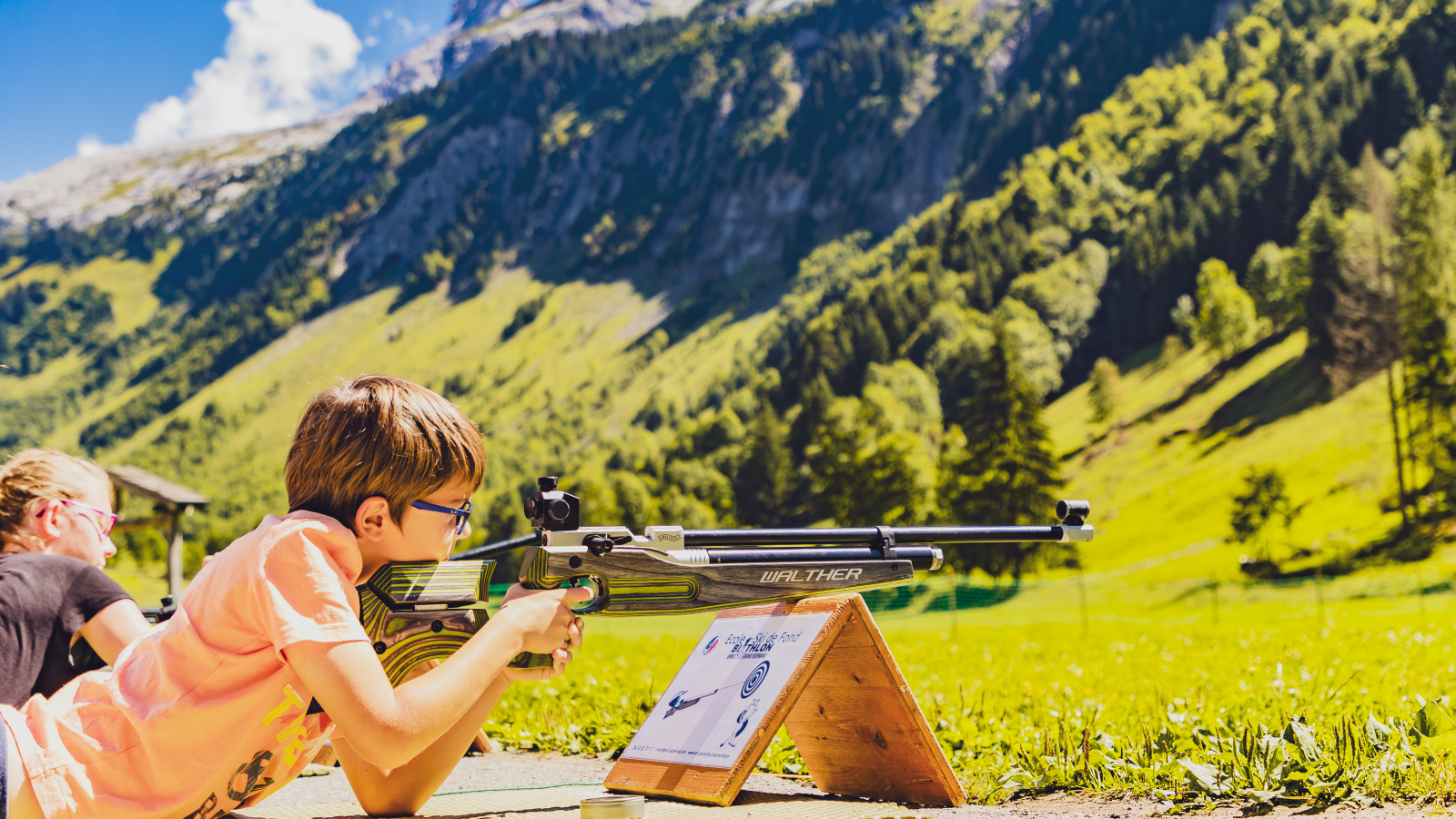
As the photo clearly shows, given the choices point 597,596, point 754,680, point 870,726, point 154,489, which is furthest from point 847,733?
point 154,489

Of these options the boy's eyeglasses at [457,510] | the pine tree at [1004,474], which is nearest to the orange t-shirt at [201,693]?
the boy's eyeglasses at [457,510]

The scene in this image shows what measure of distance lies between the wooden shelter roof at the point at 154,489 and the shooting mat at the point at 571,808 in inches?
557

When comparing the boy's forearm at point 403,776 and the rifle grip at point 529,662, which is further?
the boy's forearm at point 403,776

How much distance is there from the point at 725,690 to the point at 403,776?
78.0 inches

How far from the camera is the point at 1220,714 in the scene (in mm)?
7062

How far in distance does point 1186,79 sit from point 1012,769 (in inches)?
7056

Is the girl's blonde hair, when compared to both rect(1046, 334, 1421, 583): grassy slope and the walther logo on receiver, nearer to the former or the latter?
the walther logo on receiver

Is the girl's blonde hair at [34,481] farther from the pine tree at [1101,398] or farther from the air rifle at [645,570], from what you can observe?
the pine tree at [1101,398]

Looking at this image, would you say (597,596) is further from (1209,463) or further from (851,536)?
(1209,463)

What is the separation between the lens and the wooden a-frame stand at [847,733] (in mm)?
5336

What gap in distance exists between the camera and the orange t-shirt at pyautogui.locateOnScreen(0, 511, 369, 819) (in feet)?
10.4

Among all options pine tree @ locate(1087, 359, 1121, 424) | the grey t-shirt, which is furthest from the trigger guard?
pine tree @ locate(1087, 359, 1121, 424)

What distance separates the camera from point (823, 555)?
5105mm

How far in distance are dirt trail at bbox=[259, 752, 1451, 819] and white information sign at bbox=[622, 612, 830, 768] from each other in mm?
823
